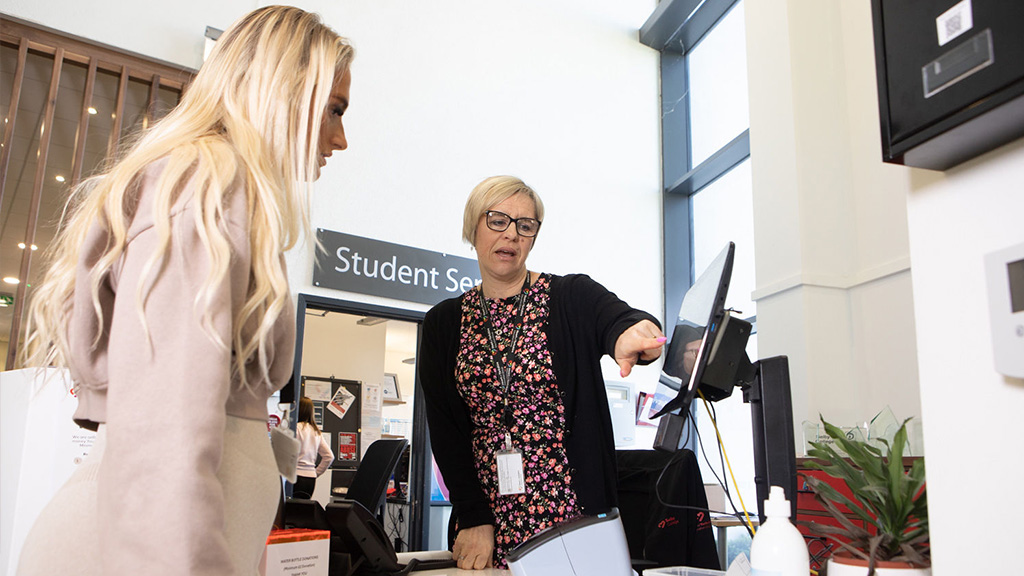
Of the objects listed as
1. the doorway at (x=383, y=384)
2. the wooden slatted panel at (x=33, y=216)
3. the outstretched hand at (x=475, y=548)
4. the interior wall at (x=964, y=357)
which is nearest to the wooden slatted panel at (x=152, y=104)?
the wooden slatted panel at (x=33, y=216)

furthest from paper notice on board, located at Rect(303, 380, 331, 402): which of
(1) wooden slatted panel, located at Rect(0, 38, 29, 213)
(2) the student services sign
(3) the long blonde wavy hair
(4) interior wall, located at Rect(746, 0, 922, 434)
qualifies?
(3) the long blonde wavy hair

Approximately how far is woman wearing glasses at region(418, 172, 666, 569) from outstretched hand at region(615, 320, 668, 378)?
0.11m

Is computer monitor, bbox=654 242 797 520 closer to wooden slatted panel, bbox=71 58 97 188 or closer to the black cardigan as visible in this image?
the black cardigan

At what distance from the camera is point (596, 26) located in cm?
606

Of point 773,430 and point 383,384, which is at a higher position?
point 383,384

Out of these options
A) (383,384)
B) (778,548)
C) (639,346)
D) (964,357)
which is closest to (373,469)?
(639,346)

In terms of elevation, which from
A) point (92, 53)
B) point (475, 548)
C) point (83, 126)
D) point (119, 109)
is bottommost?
point (475, 548)

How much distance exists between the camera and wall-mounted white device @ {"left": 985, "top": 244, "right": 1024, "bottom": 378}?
573 millimetres

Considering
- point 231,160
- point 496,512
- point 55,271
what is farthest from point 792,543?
point 496,512

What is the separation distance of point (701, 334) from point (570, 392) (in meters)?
0.72

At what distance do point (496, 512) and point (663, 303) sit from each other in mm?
4108

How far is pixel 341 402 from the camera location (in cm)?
653

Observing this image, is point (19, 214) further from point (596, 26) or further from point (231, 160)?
point (596, 26)

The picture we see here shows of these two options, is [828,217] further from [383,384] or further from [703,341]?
[383,384]
